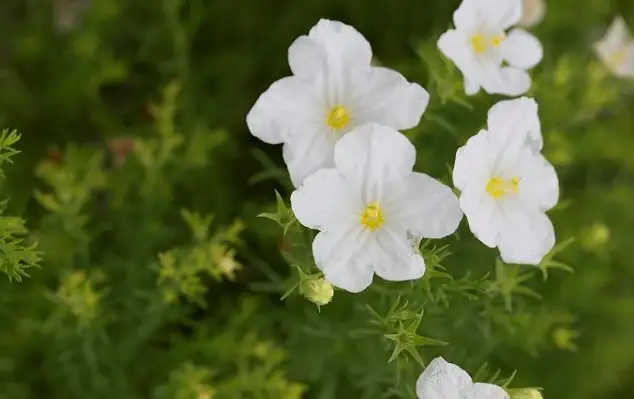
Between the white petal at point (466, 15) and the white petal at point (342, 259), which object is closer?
the white petal at point (342, 259)

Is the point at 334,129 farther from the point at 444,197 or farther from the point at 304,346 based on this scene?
the point at 304,346

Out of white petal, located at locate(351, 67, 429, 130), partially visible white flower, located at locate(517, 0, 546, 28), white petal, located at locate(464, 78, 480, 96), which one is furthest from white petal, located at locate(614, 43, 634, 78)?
white petal, located at locate(351, 67, 429, 130)

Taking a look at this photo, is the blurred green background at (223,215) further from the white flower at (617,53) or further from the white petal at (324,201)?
the white petal at (324,201)

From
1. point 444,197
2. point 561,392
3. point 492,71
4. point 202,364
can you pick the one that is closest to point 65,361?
point 202,364

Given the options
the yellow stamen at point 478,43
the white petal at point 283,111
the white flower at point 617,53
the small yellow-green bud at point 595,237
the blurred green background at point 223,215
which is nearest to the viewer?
the white petal at point 283,111

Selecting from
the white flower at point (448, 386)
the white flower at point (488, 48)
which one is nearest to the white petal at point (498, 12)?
the white flower at point (488, 48)

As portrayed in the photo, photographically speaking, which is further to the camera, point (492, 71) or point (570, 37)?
point (570, 37)

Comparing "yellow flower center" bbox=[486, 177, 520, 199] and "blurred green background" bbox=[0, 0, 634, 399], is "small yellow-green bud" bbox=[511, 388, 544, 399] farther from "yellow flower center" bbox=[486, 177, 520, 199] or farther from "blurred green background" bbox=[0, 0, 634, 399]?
"yellow flower center" bbox=[486, 177, 520, 199]
